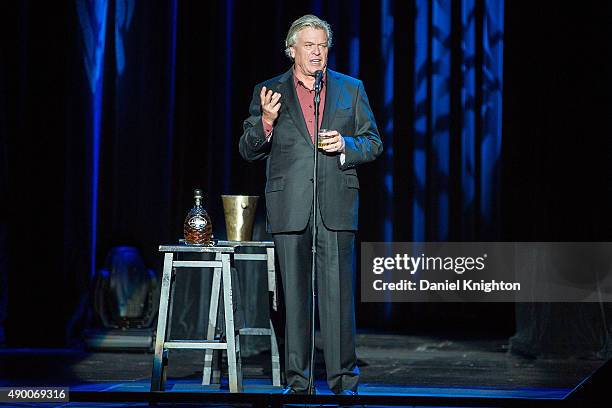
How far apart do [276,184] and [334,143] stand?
1.12ft

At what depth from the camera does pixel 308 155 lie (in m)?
3.72

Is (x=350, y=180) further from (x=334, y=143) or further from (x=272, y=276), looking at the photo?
(x=272, y=276)

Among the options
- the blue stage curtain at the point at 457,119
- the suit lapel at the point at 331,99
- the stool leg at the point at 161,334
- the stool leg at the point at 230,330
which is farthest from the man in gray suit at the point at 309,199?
the blue stage curtain at the point at 457,119

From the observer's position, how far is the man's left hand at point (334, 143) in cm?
352

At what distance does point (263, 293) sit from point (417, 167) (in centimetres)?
182

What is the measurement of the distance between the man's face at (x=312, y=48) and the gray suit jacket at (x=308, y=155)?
0.14 metres

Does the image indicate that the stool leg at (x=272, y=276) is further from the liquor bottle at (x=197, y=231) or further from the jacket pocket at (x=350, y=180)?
the jacket pocket at (x=350, y=180)

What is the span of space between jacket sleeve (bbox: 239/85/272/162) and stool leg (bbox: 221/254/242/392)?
549 millimetres

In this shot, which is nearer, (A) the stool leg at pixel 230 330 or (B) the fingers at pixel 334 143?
(B) the fingers at pixel 334 143

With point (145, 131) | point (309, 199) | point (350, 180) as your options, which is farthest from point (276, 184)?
point (145, 131)

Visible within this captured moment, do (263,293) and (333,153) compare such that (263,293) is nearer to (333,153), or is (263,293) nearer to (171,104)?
(171,104)

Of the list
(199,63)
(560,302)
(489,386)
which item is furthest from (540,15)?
(489,386)

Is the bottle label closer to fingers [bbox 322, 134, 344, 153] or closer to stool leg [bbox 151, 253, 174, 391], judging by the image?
stool leg [bbox 151, 253, 174, 391]

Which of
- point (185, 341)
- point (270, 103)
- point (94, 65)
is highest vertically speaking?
point (94, 65)
